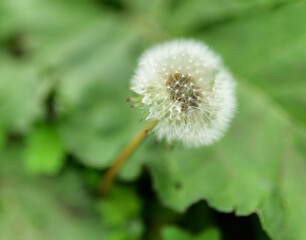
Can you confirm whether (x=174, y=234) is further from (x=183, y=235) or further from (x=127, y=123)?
(x=127, y=123)

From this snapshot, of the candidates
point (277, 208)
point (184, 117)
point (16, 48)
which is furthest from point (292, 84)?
point (16, 48)

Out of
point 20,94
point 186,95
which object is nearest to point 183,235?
point 186,95

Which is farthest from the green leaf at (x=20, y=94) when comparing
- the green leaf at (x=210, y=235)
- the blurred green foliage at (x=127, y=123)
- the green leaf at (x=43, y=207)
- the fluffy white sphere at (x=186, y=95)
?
the green leaf at (x=210, y=235)

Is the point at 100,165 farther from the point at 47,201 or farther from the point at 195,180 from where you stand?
the point at 195,180

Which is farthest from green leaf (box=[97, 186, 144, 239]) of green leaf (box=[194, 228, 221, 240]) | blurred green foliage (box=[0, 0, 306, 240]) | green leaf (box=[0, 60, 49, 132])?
green leaf (box=[0, 60, 49, 132])

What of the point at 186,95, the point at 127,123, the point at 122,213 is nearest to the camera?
the point at 186,95

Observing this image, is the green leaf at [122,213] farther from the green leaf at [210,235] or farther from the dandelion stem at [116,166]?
the green leaf at [210,235]
